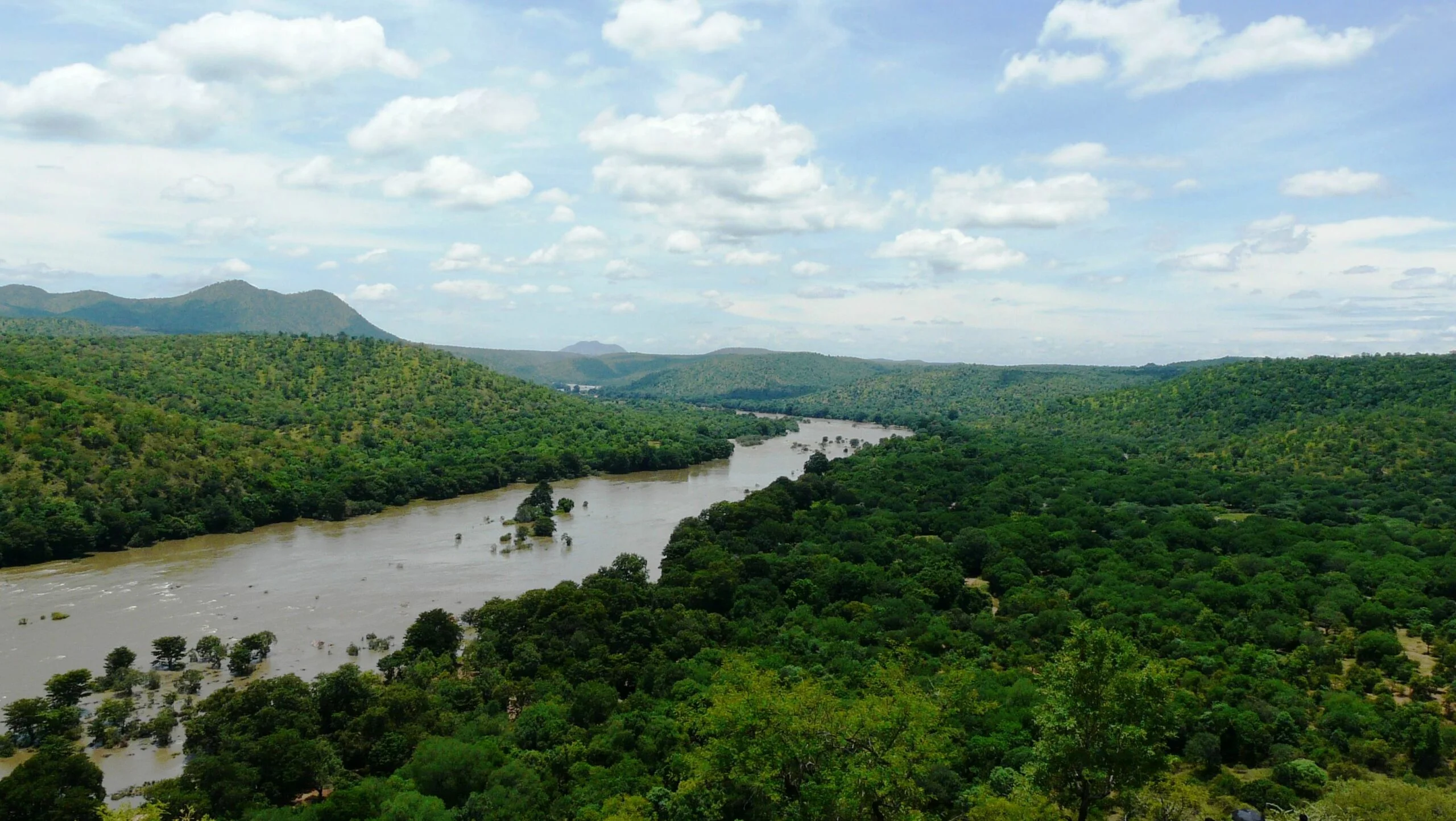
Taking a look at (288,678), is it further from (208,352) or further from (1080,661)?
(208,352)

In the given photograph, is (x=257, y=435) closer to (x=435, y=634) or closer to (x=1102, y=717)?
(x=435, y=634)

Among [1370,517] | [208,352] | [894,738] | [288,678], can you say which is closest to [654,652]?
[288,678]

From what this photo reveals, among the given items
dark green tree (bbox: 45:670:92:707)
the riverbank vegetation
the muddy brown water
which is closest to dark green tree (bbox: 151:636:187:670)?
the muddy brown water

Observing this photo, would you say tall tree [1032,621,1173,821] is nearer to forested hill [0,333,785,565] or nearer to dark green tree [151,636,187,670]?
dark green tree [151,636,187,670]

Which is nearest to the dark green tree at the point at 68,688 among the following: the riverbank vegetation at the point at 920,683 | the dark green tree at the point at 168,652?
the dark green tree at the point at 168,652

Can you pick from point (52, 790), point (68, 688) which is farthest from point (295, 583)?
point (52, 790)

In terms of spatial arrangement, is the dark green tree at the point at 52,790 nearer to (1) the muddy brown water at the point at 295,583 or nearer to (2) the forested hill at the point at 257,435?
(1) the muddy brown water at the point at 295,583
